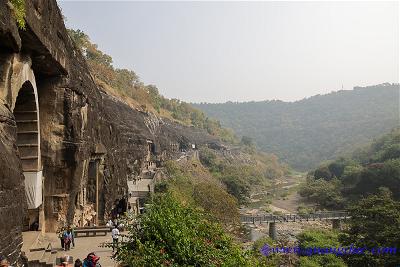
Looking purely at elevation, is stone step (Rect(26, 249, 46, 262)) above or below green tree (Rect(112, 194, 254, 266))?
below

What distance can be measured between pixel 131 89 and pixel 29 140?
66.9 m

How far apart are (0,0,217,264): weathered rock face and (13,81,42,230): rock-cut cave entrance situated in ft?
0.11

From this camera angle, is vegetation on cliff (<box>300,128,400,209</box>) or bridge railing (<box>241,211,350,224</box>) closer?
bridge railing (<box>241,211,350,224</box>)

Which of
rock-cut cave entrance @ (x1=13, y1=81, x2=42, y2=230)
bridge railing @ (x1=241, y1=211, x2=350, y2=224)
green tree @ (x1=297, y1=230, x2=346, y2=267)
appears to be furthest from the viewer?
bridge railing @ (x1=241, y1=211, x2=350, y2=224)

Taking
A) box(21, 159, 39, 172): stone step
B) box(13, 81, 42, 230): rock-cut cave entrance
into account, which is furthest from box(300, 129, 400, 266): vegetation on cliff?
box(21, 159, 39, 172): stone step

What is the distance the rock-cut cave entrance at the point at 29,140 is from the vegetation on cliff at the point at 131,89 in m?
13.4

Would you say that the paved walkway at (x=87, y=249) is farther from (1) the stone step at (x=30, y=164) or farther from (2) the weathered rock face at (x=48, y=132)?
(1) the stone step at (x=30, y=164)

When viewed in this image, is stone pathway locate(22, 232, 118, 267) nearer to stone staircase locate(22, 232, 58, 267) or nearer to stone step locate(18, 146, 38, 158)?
stone staircase locate(22, 232, 58, 267)

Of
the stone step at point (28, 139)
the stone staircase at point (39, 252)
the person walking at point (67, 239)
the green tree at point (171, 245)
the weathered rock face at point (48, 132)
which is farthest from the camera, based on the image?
the person walking at point (67, 239)

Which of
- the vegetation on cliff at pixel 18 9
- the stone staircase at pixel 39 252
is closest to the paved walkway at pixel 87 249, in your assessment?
the stone staircase at pixel 39 252

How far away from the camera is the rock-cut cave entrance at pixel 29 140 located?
1284 cm

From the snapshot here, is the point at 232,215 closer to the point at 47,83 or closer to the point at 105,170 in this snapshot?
the point at 105,170

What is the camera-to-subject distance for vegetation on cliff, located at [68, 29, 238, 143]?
59.9m

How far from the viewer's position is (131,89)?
78938 mm
